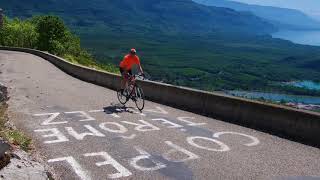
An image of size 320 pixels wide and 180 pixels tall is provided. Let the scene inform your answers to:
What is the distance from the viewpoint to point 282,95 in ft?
590

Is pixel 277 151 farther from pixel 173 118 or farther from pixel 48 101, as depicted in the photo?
pixel 48 101

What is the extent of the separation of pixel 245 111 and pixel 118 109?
4.62 metres

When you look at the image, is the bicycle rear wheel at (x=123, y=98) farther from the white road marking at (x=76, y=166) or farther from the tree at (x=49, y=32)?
the tree at (x=49, y=32)

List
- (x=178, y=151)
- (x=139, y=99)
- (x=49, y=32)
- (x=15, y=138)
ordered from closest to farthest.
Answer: (x=15, y=138), (x=178, y=151), (x=139, y=99), (x=49, y=32)

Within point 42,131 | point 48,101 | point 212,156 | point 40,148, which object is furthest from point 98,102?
point 212,156

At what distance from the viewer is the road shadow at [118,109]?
1531 cm

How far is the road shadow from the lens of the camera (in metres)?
15.3

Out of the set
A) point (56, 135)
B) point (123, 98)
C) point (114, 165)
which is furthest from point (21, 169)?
point (123, 98)

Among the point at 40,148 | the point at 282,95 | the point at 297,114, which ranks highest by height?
the point at 297,114

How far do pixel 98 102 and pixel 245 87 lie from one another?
17539cm

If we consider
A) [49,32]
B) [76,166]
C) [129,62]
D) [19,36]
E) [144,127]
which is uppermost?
[49,32]

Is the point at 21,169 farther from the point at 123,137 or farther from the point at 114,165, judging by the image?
the point at 123,137

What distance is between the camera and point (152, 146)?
34.3 ft

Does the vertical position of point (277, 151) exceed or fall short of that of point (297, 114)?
it falls short
